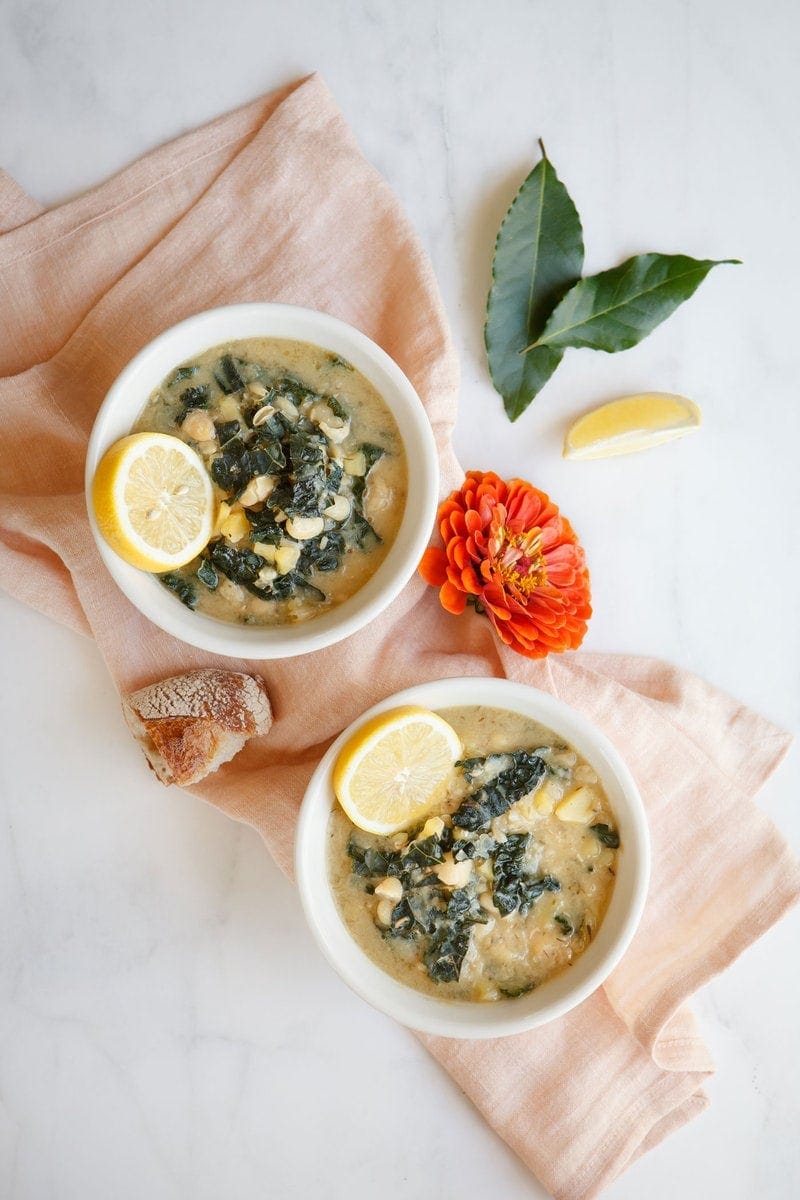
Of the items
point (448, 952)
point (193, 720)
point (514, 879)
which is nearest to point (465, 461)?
point (193, 720)

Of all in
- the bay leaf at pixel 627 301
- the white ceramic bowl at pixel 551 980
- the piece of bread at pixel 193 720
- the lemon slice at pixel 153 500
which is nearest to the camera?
the lemon slice at pixel 153 500

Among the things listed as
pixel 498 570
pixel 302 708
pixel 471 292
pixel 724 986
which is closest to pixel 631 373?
pixel 471 292

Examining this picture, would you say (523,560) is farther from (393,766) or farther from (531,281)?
(531,281)

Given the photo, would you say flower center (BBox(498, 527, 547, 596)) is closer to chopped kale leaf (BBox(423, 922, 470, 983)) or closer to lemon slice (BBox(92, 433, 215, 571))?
lemon slice (BBox(92, 433, 215, 571))

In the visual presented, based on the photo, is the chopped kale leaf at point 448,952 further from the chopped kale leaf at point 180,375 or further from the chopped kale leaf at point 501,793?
the chopped kale leaf at point 180,375

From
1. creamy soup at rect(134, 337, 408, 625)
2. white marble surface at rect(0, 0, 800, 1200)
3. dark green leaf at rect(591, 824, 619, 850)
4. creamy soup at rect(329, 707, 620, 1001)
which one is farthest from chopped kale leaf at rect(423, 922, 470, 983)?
creamy soup at rect(134, 337, 408, 625)

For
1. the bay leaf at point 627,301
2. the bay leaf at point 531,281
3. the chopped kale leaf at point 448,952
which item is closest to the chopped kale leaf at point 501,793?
the chopped kale leaf at point 448,952

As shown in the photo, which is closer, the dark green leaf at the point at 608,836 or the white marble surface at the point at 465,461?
the dark green leaf at the point at 608,836
